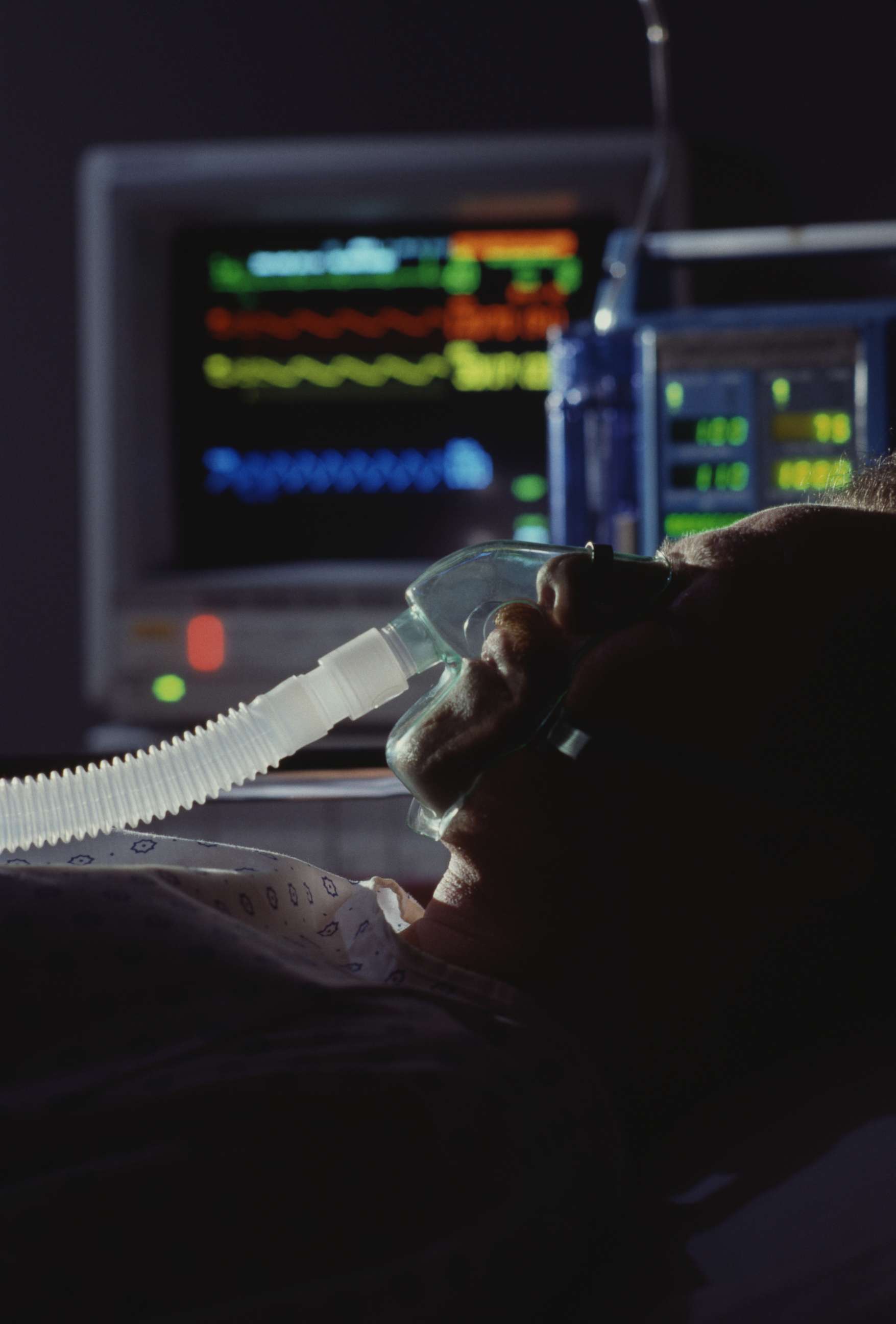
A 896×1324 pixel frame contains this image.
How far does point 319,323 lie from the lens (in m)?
2.33

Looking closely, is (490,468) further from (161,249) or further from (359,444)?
(161,249)

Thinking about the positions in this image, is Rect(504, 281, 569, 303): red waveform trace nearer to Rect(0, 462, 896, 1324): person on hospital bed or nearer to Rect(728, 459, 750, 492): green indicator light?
Rect(728, 459, 750, 492): green indicator light

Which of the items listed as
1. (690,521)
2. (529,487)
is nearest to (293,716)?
(690,521)

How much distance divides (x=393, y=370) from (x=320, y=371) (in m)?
0.13

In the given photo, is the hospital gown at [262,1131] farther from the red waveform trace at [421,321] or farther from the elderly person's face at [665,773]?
the red waveform trace at [421,321]

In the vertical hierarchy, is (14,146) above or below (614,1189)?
above

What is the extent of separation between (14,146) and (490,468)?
3.69 ft

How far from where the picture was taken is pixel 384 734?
2.16 meters

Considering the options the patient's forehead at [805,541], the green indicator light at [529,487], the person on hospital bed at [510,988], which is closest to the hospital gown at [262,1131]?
the person on hospital bed at [510,988]

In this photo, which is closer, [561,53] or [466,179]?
[466,179]

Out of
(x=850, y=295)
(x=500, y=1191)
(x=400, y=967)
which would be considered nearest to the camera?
(x=500, y=1191)

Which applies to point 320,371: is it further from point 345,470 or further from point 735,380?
point 735,380

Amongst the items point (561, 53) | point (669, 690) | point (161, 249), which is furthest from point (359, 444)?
point (669, 690)

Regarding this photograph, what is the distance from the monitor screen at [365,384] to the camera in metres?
2.30
